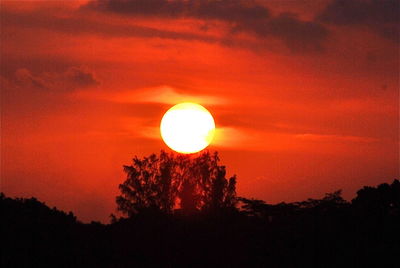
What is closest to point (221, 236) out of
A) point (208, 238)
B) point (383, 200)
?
point (208, 238)

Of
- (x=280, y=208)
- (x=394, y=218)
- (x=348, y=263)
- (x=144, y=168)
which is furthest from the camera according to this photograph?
(x=144, y=168)

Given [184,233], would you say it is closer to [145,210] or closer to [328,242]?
[145,210]

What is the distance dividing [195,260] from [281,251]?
3.59m

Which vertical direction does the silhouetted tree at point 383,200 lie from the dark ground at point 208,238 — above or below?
above

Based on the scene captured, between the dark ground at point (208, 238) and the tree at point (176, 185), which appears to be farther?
the tree at point (176, 185)

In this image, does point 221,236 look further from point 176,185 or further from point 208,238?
point 176,185

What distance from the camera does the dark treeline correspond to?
32472 millimetres

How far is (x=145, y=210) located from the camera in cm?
3797

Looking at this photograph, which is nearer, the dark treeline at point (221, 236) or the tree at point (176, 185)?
the dark treeline at point (221, 236)

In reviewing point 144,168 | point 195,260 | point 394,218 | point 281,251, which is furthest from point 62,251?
point 144,168

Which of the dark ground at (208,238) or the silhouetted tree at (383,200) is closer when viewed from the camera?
the dark ground at (208,238)

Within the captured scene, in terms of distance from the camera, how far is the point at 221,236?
35.1m

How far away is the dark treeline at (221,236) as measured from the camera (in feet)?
107

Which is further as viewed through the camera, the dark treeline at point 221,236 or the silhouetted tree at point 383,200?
the silhouetted tree at point 383,200
